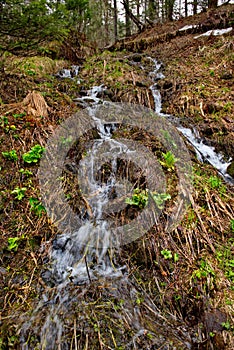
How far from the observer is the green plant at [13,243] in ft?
9.25

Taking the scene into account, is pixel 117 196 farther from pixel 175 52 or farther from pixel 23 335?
pixel 175 52

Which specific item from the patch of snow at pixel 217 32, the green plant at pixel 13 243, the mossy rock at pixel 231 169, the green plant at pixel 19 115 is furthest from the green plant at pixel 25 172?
the patch of snow at pixel 217 32

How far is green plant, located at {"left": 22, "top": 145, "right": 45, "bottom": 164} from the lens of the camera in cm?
371

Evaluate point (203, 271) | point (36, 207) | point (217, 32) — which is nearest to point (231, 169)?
point (203, 271)

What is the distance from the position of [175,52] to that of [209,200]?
869 cm

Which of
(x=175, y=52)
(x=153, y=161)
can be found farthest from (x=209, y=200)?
(x=175, y=52)

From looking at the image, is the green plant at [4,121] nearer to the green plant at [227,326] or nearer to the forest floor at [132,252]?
the forest floor at [132,252]

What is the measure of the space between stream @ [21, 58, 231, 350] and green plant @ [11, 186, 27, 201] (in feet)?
2.54

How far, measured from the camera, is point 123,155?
4.18m

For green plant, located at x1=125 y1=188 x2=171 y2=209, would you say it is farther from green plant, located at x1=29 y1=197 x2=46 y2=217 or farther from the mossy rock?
the mossy rock

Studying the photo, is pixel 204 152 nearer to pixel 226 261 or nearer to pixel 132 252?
pixel 226 261

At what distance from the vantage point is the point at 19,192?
332 cm

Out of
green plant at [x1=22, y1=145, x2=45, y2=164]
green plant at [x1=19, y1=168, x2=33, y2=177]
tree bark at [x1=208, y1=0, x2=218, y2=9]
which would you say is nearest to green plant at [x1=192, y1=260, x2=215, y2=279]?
green plant at [x1=19, y1=168, x2=33, y2=177]

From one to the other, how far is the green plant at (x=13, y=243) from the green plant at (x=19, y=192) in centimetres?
59
